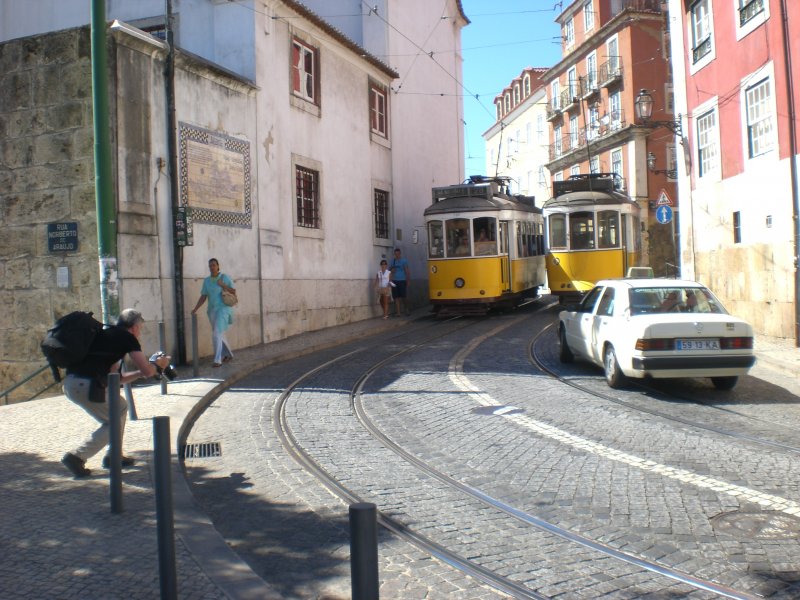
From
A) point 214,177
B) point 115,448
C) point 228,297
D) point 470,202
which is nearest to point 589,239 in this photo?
point 470,202

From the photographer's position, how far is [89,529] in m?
4.77

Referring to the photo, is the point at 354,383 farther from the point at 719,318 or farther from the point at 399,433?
the point at 719,318

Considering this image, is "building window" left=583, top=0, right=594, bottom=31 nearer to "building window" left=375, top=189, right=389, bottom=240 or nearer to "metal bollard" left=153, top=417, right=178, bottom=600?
"building window" left=375, top=189, right=389, bottom=240

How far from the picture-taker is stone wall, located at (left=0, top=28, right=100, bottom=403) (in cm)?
1219

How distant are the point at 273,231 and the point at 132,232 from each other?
482cm

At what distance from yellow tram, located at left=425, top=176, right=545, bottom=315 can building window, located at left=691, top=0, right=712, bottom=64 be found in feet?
19.9

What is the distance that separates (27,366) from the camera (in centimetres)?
1269

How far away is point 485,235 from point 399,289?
298 centimetres

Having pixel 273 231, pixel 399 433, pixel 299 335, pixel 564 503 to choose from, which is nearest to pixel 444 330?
pixel 299 335

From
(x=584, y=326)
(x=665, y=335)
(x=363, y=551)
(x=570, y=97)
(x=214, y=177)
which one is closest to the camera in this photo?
(x=363, y=551)

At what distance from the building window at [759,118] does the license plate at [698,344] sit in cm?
753

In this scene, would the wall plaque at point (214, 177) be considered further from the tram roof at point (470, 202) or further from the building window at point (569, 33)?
the building window at point (569, 33)

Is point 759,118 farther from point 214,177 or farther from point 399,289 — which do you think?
point 214,177

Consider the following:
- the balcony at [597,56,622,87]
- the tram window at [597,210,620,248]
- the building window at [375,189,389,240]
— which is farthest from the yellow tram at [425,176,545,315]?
the balcony at [597,56,622,87]
